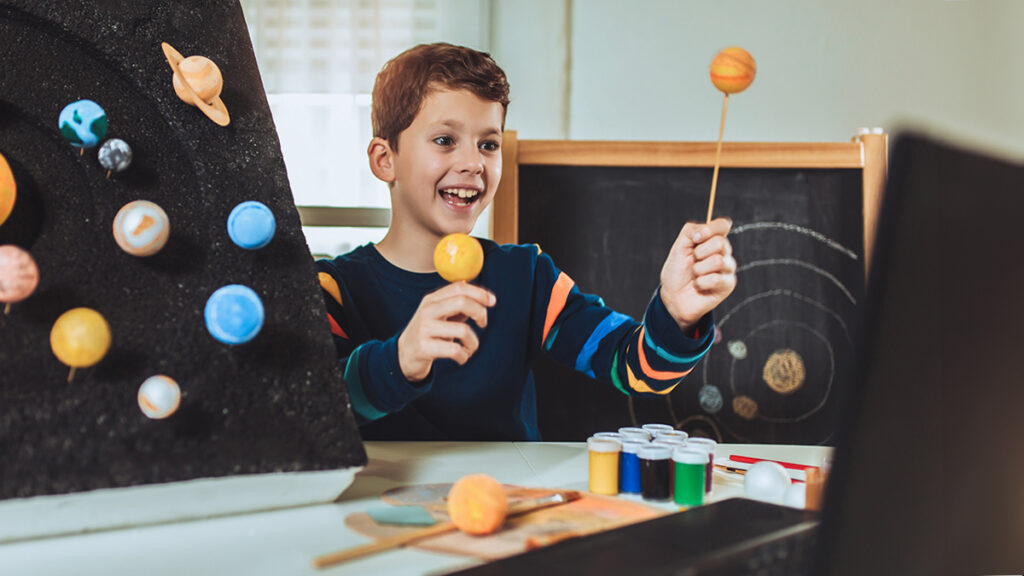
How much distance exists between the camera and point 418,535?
570 mm

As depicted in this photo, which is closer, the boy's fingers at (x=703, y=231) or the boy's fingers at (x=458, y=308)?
the boy's fingers at (x=458, y=308)

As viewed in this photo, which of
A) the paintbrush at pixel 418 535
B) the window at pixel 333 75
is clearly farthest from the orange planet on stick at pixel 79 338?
the window at pixel 333 75

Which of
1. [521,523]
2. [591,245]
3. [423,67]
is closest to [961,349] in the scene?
[521,523]

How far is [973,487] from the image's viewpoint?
368 mm

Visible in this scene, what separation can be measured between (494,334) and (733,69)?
62 cm

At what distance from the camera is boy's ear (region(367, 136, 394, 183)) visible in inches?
51.1

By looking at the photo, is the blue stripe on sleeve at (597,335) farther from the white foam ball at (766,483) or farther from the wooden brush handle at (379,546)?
the wooden brush handle at (379,546)

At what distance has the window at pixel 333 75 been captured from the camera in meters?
2.35

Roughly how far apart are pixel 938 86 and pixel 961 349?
6.98 feet

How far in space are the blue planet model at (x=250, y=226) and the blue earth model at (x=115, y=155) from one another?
0.10 metres

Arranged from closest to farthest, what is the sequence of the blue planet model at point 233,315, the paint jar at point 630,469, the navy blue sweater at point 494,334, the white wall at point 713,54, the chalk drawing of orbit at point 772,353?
1. the blue planet model at point 233,315
2. the paint jar at point 630,469
3. the navy blue sweater at point 494,334
4. the chalk drawing of orbit at point 772,353
5. the white wall at point 713,54

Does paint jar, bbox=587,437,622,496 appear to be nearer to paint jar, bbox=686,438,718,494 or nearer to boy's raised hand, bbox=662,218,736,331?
paint jar, bbox=686,438,718,494

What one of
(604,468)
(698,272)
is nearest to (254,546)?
(604,468)

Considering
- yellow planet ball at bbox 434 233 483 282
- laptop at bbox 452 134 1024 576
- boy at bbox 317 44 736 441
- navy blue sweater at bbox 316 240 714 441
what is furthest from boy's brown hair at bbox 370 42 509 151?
laptop at bbox 452 134 1024 576
